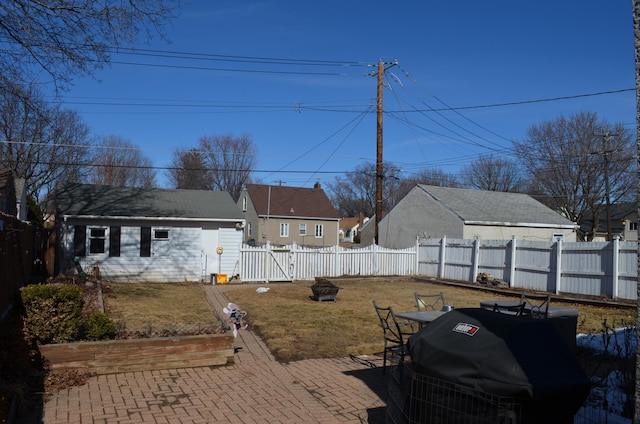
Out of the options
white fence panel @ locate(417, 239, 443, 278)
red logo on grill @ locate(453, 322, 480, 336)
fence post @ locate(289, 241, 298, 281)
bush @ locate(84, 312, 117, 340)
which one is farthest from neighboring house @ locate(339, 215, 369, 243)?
Answer: red logo on grill @ locate(453, 322, 480, 336)

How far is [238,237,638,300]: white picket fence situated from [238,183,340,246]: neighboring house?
20236mm

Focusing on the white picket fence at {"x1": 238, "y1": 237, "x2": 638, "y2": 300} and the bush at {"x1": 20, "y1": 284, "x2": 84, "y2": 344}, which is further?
the white picket fence at {"x1": 238, "y1": 237, "x2": 638, "y2": 300}

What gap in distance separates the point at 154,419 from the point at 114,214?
14.6 m

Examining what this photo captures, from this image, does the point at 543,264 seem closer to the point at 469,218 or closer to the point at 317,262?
the point at 469,218

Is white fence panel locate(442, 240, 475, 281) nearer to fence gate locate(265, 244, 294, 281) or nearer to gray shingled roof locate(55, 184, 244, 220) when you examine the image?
fence gate locate(265, 244, 294, 281)

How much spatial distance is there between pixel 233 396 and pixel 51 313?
277 centimetres

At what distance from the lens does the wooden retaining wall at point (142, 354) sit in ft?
21.5

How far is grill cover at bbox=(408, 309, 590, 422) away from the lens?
131 inches

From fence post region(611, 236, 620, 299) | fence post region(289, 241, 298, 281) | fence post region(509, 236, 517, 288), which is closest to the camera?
fence post region(611, 236, 620, 299)

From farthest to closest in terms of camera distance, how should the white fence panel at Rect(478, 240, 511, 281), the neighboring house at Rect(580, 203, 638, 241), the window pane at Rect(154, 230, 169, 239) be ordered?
1. the neighboring house at Rect(580, 203, 638, 241)
2. the white fence panel at Rect(478, 240, 511, 281)
3. the window pane at Rect(154, 230, 169, 239)

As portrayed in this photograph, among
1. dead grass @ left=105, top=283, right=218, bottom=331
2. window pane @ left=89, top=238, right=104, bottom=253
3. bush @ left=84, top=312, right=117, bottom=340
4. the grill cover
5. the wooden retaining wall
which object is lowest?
dead grass @ left=105, top=283, right=218, bottom=331

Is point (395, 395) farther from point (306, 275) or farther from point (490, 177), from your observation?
point (490, 177)

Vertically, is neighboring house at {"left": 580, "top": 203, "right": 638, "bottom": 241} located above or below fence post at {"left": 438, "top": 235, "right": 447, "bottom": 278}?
above

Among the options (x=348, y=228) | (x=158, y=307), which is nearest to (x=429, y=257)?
(x=158, y=307)
